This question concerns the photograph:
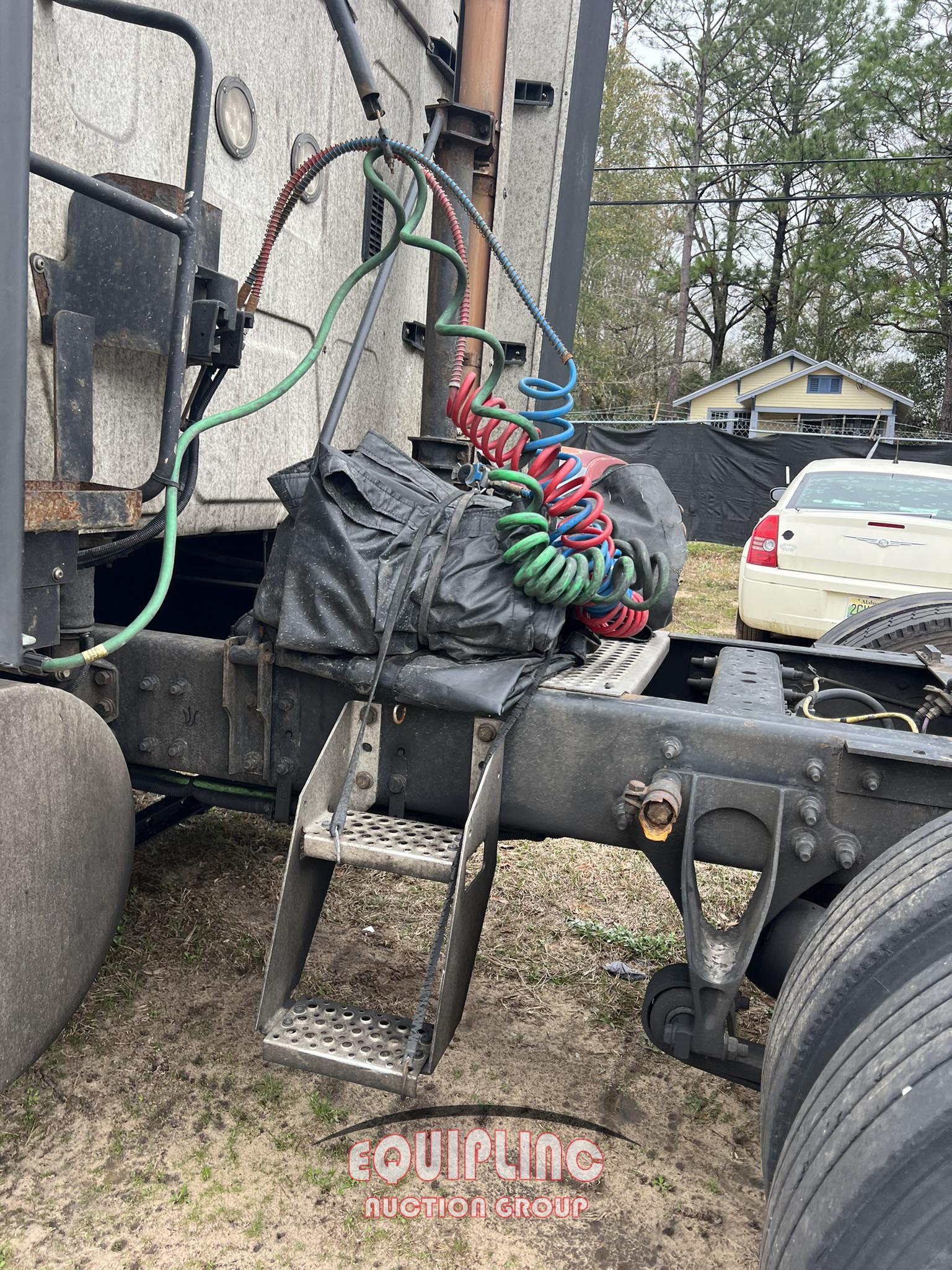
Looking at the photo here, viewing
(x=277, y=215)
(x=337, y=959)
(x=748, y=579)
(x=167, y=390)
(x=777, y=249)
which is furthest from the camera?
(x=777, y=249)

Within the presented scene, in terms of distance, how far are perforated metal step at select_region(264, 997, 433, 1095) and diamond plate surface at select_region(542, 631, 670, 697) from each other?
737 millimetres

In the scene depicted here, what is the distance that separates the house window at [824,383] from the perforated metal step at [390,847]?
108 feet

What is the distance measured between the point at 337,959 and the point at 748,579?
15.9ft

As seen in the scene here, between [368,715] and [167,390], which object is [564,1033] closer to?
[368,715]

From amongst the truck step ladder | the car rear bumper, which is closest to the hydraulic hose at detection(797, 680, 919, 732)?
the truck step ladder

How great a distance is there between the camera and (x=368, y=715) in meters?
2.10

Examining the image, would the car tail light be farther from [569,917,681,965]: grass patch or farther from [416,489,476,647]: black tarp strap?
[416,489,476,647]: black tarp strap

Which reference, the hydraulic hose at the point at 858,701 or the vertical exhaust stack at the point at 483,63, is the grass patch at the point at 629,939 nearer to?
the hydraulic hose at the point at 858,701

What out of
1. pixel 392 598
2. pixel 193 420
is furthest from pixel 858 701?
pixel 193 420

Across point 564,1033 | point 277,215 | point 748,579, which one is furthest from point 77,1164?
point 748,579

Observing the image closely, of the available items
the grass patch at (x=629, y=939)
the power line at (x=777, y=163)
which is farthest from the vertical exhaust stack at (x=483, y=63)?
the power line at (x=777, y=163)

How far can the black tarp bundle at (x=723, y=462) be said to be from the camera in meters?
19.5

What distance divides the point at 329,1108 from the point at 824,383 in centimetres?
3297

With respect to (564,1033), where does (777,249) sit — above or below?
above
